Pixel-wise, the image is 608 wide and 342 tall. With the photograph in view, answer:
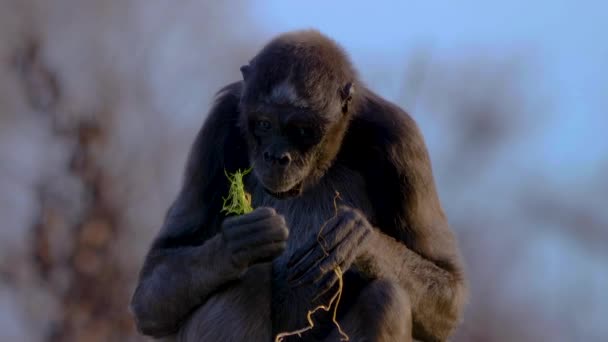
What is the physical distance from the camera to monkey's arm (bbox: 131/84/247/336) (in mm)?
7137

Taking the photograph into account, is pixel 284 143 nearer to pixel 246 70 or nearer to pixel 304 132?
pixel 304 132

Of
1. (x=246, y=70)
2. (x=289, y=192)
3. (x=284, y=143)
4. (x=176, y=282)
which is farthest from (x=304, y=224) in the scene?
(x=246, y=70)

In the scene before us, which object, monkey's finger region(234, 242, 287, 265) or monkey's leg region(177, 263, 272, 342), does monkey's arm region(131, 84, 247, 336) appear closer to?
monkey's leg region(177, 263, 272, 342)

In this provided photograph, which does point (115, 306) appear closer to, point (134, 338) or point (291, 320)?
point (134, 338)

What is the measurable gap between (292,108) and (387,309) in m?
1.51

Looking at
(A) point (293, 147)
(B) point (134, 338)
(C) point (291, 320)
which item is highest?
(A) point (293, 147)

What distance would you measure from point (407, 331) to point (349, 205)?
3.44ft

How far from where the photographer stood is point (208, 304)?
23.1ft

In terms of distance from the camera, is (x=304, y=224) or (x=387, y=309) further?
(x=304, y=224)

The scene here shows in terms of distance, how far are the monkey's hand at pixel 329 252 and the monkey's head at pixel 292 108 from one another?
46 centimetres

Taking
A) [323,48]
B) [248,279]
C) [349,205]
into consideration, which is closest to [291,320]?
[248,279]

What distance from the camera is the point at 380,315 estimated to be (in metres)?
6.88

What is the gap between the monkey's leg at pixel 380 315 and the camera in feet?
22.6

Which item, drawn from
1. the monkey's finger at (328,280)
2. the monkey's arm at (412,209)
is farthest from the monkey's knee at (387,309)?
the monkey's finger at (328,280)
